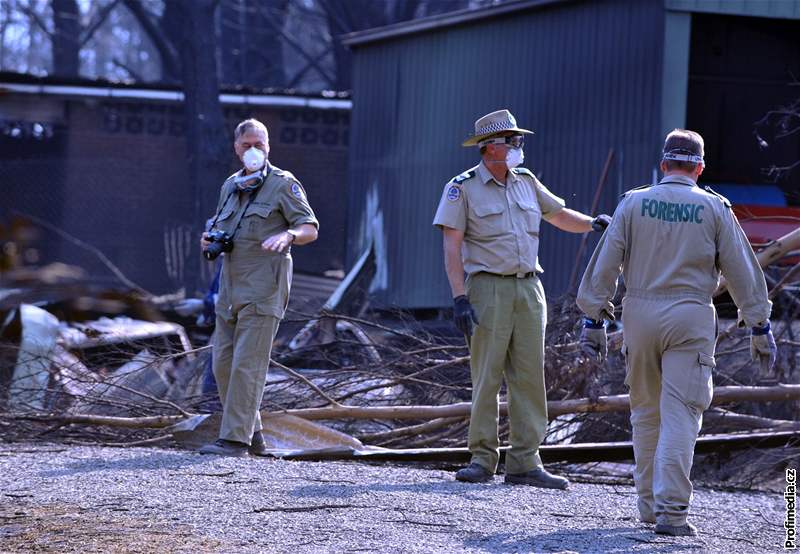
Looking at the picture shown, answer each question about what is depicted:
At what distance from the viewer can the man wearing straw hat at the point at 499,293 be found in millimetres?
7078

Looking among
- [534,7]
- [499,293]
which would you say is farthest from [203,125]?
[499,293]

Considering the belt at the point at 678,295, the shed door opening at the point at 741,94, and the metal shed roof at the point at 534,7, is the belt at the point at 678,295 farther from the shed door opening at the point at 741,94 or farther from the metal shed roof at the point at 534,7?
the shed door opening at the point at 741,94

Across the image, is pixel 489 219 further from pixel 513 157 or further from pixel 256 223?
pixel 256 223

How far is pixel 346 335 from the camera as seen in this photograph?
10383 millimetres

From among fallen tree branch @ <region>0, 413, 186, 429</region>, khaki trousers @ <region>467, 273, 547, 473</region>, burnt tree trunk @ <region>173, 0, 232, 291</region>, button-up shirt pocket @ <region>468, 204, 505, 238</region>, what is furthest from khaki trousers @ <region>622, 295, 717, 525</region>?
burnt tree trunk @ <region>173, 0, 232, 291</region>

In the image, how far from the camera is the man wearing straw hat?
7078mm

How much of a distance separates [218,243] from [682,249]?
2.97 metres

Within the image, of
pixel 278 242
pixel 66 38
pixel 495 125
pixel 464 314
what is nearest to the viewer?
pixel 464 314

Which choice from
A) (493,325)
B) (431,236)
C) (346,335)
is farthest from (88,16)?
(493,325)

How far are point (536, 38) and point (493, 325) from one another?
30.4 ft

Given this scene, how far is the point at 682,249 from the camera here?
19.3 feet

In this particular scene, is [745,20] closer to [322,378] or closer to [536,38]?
[536,38]


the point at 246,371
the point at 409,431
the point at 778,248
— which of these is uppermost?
the point at 778,248

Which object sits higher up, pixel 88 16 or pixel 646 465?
pixel 88 16
